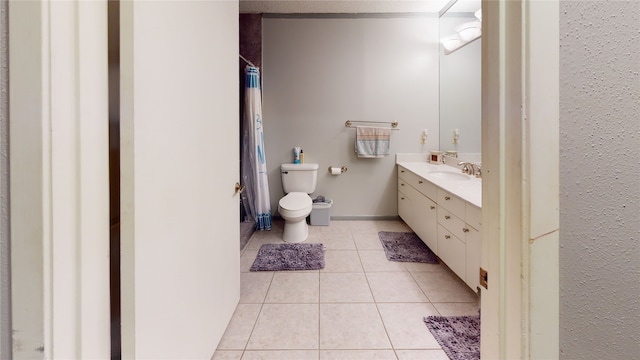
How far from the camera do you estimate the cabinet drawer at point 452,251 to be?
75.2 inches

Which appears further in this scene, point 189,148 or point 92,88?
point 189,148

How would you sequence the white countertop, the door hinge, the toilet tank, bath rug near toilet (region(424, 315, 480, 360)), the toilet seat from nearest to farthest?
the door hinge < bath rug near toilet (region(424, 315, 480, 360)) < the white countertop < the toilet seat < the toilet tank

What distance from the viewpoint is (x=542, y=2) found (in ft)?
1.57

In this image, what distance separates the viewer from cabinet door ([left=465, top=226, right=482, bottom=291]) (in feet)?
5.62

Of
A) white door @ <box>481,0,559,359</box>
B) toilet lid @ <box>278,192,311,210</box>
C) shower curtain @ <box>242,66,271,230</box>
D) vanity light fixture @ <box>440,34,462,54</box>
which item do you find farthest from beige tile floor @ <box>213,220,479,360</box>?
vanity light fixture @ <box>440,34,462,54</box>

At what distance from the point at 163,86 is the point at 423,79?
3.22m

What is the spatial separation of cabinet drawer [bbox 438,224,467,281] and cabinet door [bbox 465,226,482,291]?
0.20 ft

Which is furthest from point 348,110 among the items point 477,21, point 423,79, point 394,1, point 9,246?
point 9,246

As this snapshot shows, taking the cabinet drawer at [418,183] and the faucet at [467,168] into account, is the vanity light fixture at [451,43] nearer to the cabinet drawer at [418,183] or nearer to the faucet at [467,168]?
the faucet at [467,168]

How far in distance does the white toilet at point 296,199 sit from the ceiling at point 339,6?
174cm

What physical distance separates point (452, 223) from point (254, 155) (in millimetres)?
2031

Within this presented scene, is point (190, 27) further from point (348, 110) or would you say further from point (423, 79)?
point (423, 79)

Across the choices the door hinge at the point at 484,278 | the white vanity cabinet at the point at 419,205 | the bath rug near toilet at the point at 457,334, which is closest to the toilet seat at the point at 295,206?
the white vanity cabinet at the point at 419,205

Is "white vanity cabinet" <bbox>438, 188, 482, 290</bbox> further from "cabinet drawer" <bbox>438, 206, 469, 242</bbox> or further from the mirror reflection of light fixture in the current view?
the mirror reflection of light fixture
